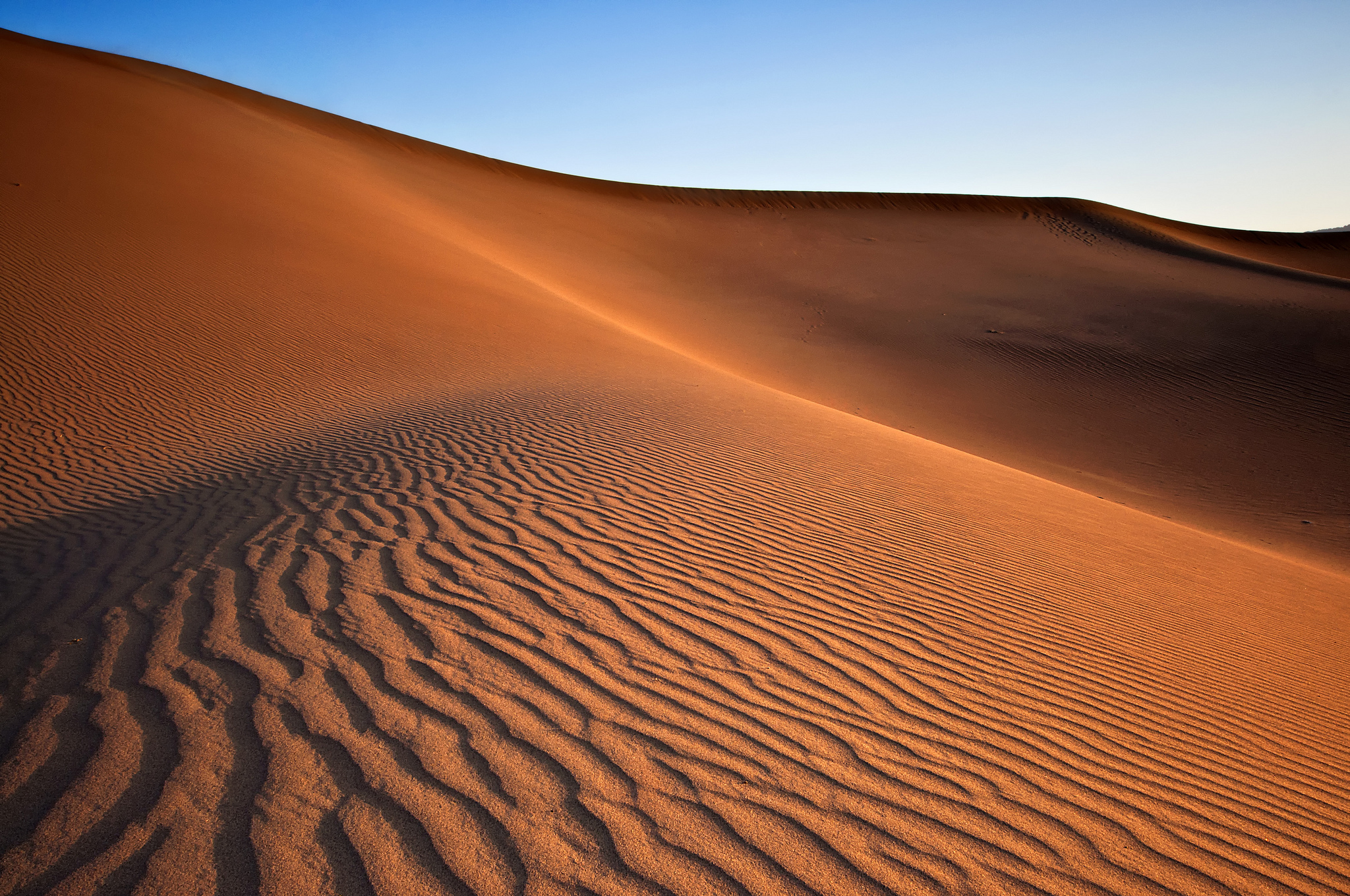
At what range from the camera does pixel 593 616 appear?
3.57 meters

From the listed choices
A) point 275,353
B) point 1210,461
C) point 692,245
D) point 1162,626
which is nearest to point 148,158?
point 275,353

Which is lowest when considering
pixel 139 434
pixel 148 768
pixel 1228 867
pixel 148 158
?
pixel 139 434

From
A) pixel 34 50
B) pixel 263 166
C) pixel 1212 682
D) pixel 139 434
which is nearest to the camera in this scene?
pixel 1212 682

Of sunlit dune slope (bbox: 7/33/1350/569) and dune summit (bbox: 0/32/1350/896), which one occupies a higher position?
sunlit dune slope (bbox: 7/33/1350/569)

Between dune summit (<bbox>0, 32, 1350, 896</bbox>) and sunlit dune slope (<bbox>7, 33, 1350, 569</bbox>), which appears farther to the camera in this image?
sunlit dune slope (<bbox>7, 33, 1350, 569</bbox>)

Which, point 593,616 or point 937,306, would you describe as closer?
point 593,616

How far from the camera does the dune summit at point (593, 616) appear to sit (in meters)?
2.25

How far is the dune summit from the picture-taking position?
2248mm

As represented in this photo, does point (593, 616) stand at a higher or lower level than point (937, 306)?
lower

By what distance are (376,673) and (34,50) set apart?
4104 centimetres

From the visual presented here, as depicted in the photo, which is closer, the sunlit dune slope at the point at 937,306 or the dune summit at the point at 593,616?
the dune summit at the point at 593,616

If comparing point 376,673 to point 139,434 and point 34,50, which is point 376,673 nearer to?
point 139,434

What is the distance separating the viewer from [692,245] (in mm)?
30391

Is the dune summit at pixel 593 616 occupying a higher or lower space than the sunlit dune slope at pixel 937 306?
lower
